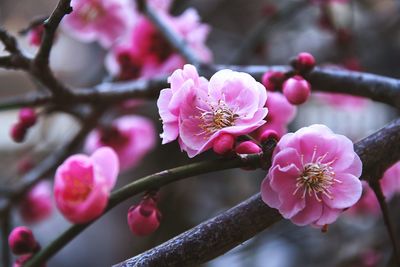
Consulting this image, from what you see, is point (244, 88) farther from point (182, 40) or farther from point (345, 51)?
point (345, 51)

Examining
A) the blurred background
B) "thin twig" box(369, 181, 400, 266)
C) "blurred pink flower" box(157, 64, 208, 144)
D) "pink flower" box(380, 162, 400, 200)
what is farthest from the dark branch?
"pink flower" box(380, 162, 400, 200)

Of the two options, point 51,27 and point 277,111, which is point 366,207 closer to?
point 277,111

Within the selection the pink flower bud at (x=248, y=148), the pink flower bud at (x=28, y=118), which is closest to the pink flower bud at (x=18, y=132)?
the pink flower bud at (x=28, y=118)

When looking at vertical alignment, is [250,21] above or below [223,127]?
below

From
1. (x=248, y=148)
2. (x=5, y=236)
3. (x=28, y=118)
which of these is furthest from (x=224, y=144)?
(x=5, y=236)

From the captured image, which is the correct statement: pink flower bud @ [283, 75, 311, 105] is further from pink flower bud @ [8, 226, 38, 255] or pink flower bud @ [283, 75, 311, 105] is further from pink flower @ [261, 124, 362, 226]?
pink flower bud @ [8, 226, 38, 255]

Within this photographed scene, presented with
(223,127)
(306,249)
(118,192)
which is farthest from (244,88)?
(306,249)

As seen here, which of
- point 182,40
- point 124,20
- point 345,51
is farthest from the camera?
point 345,51
